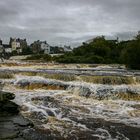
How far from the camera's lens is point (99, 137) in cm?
1435

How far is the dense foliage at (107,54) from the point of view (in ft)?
165

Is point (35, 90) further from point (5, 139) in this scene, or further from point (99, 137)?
point (5, 139)

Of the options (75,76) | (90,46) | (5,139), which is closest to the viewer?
(5,139)

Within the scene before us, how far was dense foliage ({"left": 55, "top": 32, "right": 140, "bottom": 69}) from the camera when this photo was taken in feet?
165

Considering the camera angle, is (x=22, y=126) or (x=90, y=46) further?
(x=90, y=46)

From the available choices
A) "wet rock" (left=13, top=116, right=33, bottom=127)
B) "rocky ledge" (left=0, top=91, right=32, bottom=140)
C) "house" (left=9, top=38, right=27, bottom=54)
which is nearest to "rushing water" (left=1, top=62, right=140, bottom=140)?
"wet rock" (left=13, top=116, right=33, bottom=127)

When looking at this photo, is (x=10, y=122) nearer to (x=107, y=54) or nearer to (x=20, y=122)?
(x=20, y=122)

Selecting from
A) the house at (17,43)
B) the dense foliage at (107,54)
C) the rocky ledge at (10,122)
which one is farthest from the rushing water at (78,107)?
the house at (17,43)

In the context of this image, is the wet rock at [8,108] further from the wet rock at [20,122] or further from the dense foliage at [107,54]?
the dense foliage at [107,54]

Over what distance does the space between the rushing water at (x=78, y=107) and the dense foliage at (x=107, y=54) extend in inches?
898

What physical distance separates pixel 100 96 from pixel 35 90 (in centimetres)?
422

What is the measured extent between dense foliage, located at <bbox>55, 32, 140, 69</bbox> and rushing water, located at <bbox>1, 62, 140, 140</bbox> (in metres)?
22.8

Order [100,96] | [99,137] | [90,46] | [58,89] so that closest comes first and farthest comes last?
1. [99,137]
2. [100,96]
3. [58,89]
4. [90,46]

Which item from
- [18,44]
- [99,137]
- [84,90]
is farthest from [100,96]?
[18,44]
